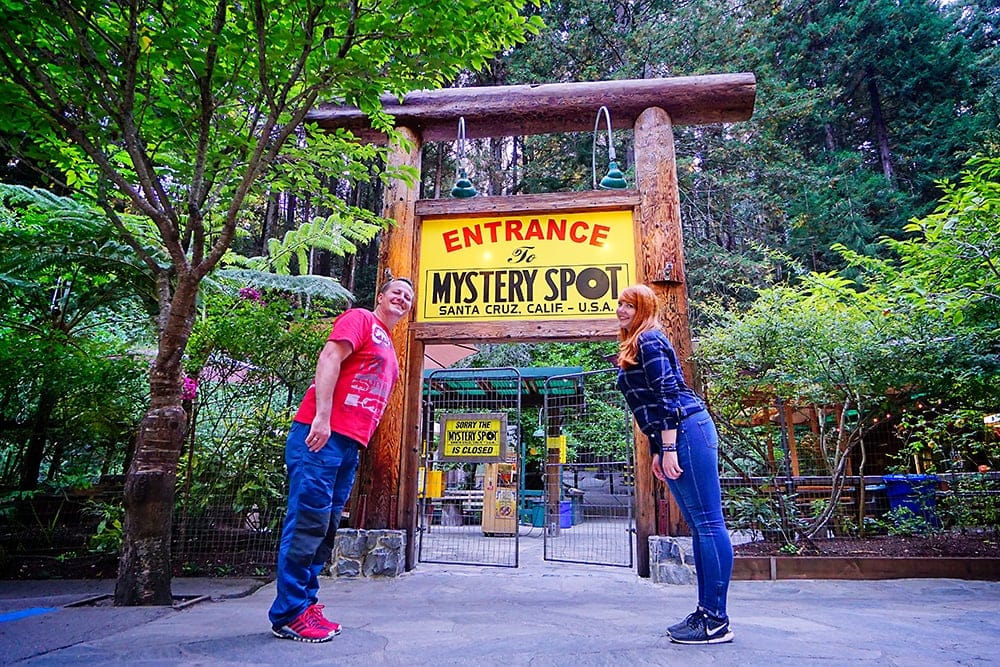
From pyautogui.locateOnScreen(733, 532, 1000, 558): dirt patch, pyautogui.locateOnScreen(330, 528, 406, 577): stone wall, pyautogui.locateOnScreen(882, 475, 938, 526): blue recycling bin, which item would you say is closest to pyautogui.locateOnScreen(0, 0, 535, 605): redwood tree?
pyautogui.locateOnScreen(330, 528, 406, 577): stone wall

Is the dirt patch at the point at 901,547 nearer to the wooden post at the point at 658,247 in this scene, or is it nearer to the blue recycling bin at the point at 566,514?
the wooden post at the point at 658,247

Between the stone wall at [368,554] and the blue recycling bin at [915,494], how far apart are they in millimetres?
5434

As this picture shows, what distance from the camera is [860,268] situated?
56.2ft

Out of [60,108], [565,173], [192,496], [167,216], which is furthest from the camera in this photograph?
[565,173]

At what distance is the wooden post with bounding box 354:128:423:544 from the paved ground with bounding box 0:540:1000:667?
2.36 feet

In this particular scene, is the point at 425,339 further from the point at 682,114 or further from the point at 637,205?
the point at 682,114

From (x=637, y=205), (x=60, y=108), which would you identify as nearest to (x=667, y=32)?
(x=637, y=205)

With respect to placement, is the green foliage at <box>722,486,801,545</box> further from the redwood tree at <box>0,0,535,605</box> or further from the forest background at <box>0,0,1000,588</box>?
the redwood tree at <box>0,0,535,605</box>

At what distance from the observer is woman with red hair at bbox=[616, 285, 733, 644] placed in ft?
8.10

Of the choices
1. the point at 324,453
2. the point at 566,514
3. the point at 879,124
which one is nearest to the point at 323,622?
the point at 324,453

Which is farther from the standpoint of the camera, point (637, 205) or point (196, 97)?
point (637, 205)

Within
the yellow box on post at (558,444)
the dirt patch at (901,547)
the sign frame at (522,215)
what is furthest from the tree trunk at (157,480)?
the yellow box on post at (558,444)

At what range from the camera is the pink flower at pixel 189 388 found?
→ 5305 mm

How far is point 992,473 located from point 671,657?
5.74 metres
